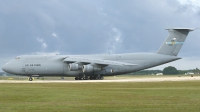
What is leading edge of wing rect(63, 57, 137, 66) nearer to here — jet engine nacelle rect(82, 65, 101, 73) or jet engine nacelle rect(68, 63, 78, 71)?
jet engine nacelle rect(68, 63, 78, 71)

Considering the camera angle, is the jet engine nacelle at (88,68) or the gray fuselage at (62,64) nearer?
the jet engine nacelle at (88,68)

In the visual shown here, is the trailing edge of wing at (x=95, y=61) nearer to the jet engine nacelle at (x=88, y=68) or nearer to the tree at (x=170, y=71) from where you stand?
the jet engine nacelle at (x=88, y=68)

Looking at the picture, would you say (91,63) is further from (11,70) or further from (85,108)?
(85,108)

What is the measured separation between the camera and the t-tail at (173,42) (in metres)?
69.1

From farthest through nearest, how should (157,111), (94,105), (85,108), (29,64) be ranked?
(29,64)
(94,105)
(85,108)
(157,111)

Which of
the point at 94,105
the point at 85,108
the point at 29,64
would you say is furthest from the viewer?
the point at 29,64

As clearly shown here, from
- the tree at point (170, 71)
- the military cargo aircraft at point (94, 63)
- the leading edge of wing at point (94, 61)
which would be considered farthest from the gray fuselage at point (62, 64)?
the tree at point (170, 71)

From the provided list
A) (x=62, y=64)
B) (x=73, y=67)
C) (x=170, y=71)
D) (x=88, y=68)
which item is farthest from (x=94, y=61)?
(x=170, y=71)

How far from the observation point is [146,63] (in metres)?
68.5

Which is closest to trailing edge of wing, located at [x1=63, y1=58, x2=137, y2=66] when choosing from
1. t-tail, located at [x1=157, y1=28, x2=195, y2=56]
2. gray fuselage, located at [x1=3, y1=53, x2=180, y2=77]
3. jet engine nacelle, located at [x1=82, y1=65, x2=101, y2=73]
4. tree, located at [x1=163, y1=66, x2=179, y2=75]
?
jet engine nacelle, located at [x1=82, y1=65, x2=101, y2=73]

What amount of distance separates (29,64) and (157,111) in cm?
4865

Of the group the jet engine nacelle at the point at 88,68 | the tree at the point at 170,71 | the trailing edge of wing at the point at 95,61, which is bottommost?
the jet engine nacelle at the point at 88,68

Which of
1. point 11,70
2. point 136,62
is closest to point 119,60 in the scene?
point 136,62

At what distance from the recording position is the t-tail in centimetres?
6912
